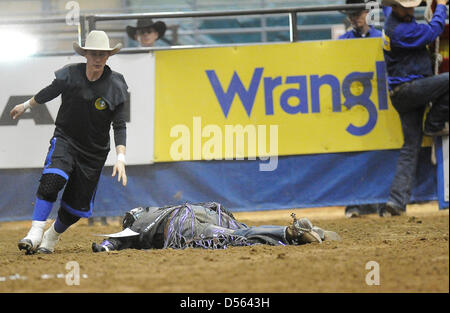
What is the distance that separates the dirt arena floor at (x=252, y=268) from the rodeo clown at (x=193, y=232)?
0.49 feet

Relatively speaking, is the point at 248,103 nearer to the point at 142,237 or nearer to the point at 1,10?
the point at 142,237

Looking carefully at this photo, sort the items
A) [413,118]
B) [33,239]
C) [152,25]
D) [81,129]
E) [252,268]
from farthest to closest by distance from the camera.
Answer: [152,25] → [413,118] → [81,129] → [33,239] → [252,268]

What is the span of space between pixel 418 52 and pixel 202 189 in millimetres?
2777

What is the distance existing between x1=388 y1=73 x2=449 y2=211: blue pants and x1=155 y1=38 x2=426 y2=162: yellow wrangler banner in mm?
257

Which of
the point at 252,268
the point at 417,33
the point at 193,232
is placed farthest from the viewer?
the point at 417,33

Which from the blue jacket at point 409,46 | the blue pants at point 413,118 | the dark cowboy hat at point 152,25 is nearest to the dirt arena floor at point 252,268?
the blue pants at point 413,118

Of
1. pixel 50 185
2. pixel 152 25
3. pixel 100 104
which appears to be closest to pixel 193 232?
pixel 50 185

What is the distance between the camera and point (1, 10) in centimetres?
1507

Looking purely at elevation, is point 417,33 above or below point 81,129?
above

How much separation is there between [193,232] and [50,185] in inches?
47.4

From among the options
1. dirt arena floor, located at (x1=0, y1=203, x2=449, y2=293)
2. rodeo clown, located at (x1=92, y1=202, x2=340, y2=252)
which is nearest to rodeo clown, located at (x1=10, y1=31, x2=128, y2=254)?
dirt arena floor, located at (x1=0, y1=203, x2=449, y2=293)

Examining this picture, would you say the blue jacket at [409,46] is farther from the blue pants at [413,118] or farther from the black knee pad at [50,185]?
the black knee pad at [50,185]

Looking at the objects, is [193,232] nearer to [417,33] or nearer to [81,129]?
[81,129]

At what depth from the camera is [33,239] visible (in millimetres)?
6109
